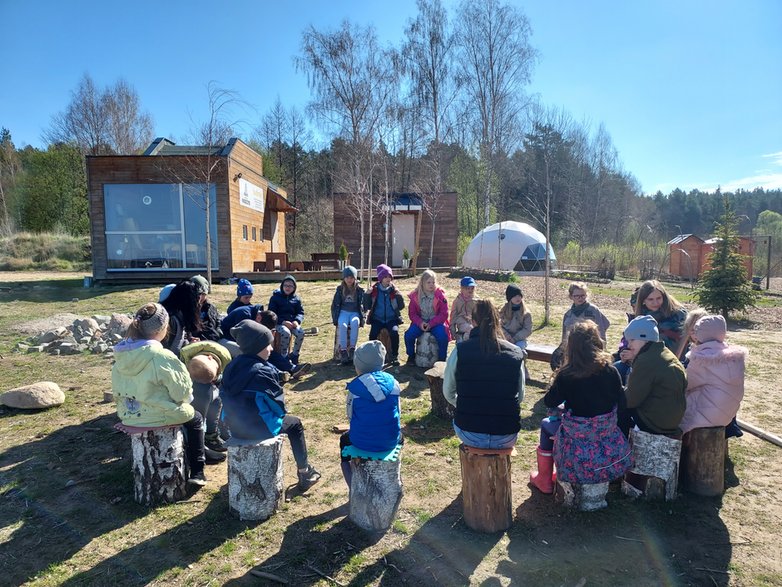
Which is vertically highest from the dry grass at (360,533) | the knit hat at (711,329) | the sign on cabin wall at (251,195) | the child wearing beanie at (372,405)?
the sign on cabin wall at (251,195)

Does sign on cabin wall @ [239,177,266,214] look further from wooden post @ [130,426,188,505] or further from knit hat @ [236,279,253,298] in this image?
wooden post @ [130,426,188,505]

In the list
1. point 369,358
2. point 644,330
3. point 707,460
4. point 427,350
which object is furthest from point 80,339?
point 707,460

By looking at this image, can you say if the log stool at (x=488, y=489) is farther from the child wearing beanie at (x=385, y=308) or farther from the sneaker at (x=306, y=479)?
the child wearing beanie at (x=385, y=308)

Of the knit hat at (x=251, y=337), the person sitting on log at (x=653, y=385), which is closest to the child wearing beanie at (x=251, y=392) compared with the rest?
the knit hat at (x=251, y=337)

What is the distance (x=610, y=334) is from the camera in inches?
365

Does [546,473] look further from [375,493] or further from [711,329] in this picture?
[711,329]

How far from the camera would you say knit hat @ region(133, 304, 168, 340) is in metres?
3.41

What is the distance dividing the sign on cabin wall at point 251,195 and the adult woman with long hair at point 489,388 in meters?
16.3

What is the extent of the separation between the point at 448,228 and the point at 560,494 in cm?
2144

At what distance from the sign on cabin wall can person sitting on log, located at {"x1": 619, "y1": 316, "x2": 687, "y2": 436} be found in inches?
652

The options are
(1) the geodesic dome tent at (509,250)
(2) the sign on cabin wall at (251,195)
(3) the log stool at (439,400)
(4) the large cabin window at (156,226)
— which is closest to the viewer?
(3) the log stool at (439,400)

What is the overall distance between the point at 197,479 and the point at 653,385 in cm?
341

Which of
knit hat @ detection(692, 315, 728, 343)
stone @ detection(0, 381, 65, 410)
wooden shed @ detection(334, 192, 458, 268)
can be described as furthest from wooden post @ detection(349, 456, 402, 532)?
wooden shed @ detection(334, 192, 458, 268)

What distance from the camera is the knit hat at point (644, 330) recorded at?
3.46 metres
